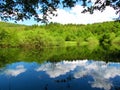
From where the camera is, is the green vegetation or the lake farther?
the green vegetation

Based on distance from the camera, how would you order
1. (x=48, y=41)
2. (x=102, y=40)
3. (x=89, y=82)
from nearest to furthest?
(x=89, y=82) → (x=48, y=41) → (x=102, y=40)

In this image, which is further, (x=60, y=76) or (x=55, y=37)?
(x=55, y=37)

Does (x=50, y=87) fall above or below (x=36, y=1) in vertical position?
below

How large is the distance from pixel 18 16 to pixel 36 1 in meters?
0.81

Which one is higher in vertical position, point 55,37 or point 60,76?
point 60,76

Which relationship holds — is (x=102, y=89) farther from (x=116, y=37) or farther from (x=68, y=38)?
(x=68, y=38)

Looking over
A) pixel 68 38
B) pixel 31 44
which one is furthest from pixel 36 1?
pixel 68 38

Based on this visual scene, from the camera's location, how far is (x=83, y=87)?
64.5 feet

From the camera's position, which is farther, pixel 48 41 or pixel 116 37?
pixel 116 37

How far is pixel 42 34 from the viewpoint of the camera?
362ft

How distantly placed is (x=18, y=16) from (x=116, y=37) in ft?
409

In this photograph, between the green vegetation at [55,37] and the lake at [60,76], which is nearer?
the lake at [60,76]

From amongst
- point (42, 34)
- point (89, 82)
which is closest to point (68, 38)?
point (42, 34)

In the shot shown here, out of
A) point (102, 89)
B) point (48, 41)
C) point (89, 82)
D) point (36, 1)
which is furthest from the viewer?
point (48, 41)
